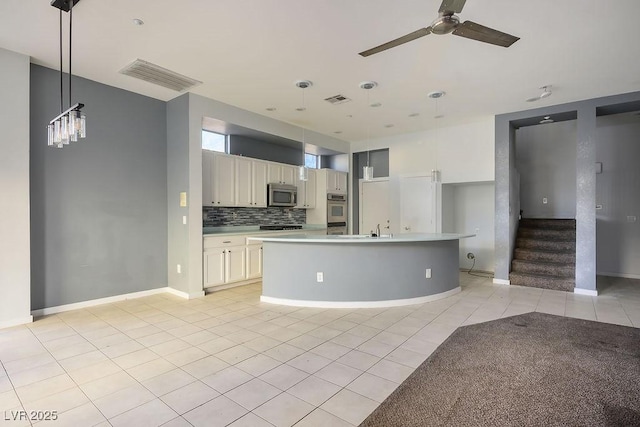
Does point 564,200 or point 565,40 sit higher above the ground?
point 565,40

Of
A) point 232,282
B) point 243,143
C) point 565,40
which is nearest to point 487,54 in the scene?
point 565,40

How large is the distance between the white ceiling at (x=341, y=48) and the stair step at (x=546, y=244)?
2.54 meters

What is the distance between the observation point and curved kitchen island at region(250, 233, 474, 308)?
4152 millimetres

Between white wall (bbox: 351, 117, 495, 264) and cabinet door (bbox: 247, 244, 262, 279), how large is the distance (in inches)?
126

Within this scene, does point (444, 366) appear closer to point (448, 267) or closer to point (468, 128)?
point (448, 267)

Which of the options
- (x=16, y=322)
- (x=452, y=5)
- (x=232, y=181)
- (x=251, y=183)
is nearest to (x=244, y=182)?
(x=251, y=183)

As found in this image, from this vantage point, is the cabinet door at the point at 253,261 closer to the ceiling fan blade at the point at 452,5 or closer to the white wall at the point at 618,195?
the ceiling fan blade at the point at 452,5

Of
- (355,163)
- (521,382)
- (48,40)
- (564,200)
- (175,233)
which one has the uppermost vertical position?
(48,40)

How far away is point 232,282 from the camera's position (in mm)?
5242

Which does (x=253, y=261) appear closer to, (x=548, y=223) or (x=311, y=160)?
(x=311, y=160)

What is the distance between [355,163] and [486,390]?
246 inches

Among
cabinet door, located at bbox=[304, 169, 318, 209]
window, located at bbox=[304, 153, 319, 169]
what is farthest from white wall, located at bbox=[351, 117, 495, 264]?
cabinet door, located at bbox=[304, 169, 318, 209]

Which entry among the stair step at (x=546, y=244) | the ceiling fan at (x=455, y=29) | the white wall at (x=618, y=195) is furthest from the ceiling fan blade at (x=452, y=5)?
the white wall at (x=618, y=195)

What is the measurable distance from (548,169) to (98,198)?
27.4 feet
